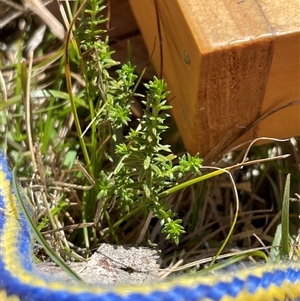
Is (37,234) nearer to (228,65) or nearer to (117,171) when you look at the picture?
(117,171)

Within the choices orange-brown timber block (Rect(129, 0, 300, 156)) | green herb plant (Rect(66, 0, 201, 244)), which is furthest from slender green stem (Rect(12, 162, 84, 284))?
orange-brown timber block (Rect(129, 0, 300, 156))

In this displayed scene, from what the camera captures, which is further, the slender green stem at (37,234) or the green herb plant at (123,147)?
the green herb plant at (123,147)

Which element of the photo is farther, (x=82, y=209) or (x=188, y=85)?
(x=82, y=209)

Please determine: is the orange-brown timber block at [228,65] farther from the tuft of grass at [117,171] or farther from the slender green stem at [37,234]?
the slender green stem at [37,234]

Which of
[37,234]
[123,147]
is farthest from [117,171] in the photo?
[37,234]

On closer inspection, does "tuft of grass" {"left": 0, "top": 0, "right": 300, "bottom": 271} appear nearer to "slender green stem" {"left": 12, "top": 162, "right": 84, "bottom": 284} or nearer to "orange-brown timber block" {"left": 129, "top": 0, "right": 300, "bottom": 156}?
"orange-brown timber block" {"left": 129, "top": 0, "right": 300, "bottom": 156}

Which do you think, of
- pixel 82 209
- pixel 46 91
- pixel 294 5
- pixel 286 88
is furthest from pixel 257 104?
pixel 46 91

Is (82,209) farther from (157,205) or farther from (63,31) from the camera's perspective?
(63,31)

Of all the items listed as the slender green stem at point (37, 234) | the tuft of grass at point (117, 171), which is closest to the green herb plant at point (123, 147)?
the tuft of grass at point (117, 171)

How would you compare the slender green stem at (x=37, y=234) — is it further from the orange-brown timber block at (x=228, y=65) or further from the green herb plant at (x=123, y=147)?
the orange-brown timber block at (x=228, y=65)
